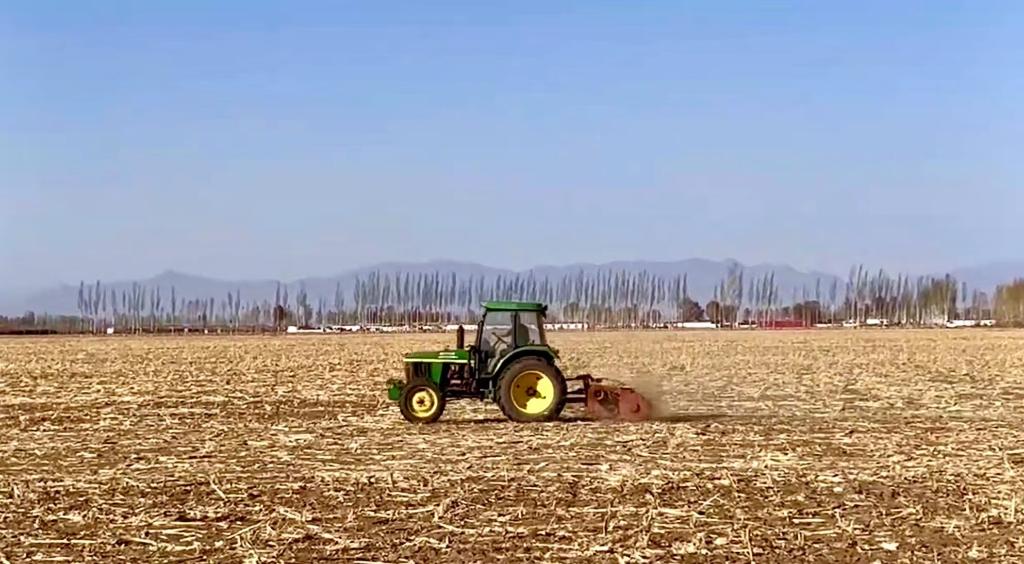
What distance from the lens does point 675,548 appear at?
29.6 feet

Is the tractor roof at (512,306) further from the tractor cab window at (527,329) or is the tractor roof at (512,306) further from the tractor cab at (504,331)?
the tractor cab window at (527,329)

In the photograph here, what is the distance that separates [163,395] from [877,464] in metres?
16.3

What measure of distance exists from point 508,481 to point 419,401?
631 centimetres

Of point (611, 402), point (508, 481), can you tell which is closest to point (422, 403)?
point (611, 402)

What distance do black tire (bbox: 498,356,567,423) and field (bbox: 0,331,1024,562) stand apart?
0.39 metres

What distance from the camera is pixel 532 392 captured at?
18.2 meters

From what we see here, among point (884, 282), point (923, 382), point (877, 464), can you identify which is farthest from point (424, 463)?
point (884, 282)

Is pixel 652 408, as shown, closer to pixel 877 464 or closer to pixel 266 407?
pixel 877 464

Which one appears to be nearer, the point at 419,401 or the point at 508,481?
the point at 508,481

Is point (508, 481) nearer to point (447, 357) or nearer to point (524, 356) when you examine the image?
point (524, 356)

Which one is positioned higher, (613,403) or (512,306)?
(512,306)

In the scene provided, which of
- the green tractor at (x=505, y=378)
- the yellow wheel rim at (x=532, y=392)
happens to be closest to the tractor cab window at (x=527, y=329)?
the green tractor at (x=505, y=378)

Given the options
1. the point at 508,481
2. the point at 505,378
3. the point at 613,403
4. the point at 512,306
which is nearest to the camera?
the point at 508,481

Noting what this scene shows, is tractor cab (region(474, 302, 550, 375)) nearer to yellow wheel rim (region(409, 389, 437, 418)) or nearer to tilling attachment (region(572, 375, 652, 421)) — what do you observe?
yellow wheel rim (region(409, 389, 437, 418))
